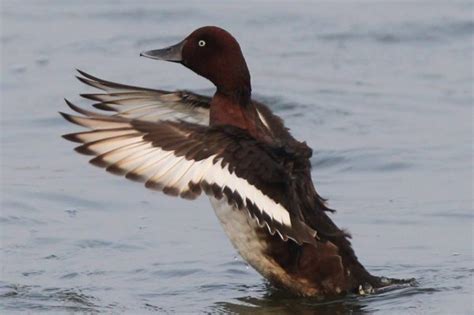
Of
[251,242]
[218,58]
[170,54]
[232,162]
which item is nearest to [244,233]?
[251,242]

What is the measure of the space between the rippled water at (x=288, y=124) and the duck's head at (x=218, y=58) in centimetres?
114

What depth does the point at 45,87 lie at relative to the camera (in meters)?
12.6

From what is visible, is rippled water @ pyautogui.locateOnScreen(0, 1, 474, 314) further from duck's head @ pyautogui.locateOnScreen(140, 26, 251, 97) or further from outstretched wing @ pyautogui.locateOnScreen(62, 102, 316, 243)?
duck's head @ pyautogui.locateOnScreen(140, 26, 251, 97)

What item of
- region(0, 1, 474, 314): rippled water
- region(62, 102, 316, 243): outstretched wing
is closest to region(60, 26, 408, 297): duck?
region(62, 102, 316, 243): outstretched wing

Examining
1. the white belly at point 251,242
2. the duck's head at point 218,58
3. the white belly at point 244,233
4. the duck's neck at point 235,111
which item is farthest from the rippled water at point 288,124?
the duck's head at point 218,58

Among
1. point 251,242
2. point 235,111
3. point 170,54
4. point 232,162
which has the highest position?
point 170,54

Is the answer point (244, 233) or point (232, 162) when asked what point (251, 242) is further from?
point (232, 162)

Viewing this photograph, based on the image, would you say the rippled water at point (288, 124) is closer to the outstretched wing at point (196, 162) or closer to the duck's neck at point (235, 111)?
the outstretched wing at point (196, 162)

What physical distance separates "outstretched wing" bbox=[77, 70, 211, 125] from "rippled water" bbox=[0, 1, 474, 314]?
0.82 meters

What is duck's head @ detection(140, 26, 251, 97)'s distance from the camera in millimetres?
7750

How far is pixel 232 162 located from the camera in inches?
269

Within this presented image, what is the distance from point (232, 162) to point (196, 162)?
0.61ft

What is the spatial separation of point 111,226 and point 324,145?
255 cm

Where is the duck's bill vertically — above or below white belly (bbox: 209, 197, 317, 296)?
above
